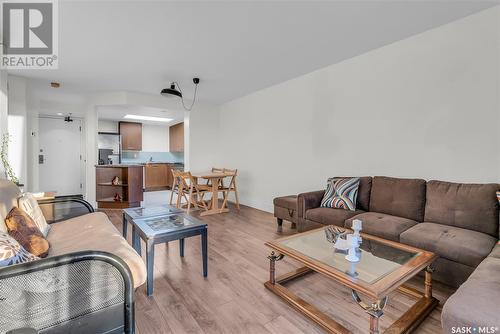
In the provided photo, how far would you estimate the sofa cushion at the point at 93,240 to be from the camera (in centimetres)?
140

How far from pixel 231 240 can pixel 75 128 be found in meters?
5.64

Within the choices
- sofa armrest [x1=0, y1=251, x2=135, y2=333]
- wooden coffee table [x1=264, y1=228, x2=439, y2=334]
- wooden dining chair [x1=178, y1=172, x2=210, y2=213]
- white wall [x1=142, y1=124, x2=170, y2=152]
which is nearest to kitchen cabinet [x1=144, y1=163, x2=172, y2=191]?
white wall [x1=142, y1=124, x2=170, y2=152]

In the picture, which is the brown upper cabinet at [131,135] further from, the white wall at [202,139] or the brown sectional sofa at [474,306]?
the brown sectional sofa at [474,306]

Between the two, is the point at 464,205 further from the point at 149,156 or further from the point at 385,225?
the point at 149,156

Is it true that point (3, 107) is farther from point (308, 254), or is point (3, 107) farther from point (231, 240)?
point (308, 254)

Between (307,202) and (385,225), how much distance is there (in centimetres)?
95

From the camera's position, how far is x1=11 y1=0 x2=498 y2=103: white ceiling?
212 cm

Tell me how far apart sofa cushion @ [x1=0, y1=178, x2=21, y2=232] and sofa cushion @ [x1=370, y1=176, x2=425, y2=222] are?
3.32 m

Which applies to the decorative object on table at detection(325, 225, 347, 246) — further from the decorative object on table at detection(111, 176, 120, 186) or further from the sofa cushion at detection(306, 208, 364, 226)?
the decorative object on table at detection(111, 176, 120, 186)

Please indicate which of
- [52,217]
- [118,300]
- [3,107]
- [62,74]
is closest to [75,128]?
[62,74]

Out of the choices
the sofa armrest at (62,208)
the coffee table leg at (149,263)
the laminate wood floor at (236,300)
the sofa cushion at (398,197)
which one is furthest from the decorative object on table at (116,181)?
the sofa cushion at (398,197)

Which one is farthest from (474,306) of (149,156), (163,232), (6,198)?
(149,156)

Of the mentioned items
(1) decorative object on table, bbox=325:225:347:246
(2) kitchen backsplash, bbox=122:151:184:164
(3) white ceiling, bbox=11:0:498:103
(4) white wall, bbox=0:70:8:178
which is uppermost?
(3) white ceiling, bbox=11:0:498:103

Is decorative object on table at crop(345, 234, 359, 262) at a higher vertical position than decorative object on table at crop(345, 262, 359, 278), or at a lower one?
higher
